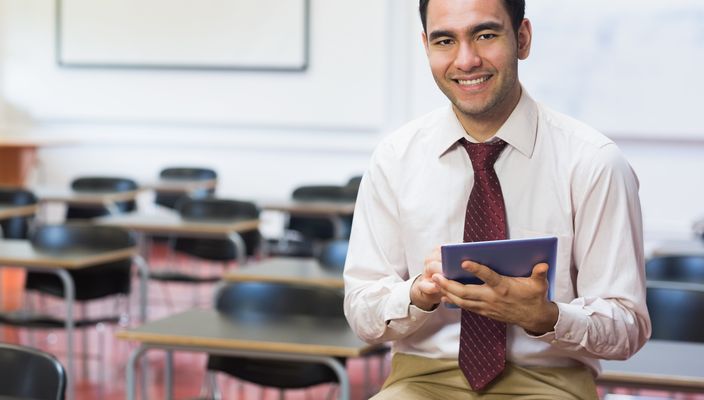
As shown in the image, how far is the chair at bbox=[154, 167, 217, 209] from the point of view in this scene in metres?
8.10

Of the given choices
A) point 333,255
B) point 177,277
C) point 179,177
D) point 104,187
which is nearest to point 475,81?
point 333,255

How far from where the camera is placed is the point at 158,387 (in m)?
5.12

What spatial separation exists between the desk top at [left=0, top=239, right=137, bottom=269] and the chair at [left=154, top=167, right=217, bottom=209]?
3.06 meters

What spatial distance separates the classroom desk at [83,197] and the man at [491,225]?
16.2 ft

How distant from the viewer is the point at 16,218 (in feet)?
21.3

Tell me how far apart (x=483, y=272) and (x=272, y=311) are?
68.4 inches

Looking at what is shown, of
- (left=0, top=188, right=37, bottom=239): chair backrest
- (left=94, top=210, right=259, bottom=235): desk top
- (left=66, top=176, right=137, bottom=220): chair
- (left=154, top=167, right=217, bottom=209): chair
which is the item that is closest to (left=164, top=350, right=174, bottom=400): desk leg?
(left=94, top=210, right=259, bottom=235): desk top

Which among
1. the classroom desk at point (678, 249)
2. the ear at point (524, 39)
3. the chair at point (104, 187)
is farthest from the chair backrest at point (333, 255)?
the chair at point (104, 187)

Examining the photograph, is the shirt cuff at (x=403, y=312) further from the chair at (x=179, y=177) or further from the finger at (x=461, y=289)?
the chair at (x=179, y=177)

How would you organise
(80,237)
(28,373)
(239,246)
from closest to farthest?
(28,373) → (80,237) → (239,246)

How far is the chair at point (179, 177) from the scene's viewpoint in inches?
319

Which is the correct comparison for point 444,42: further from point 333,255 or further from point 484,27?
point 333,255

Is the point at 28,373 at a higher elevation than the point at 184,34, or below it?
below

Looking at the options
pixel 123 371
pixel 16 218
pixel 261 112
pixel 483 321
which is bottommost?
pixel 123 371
